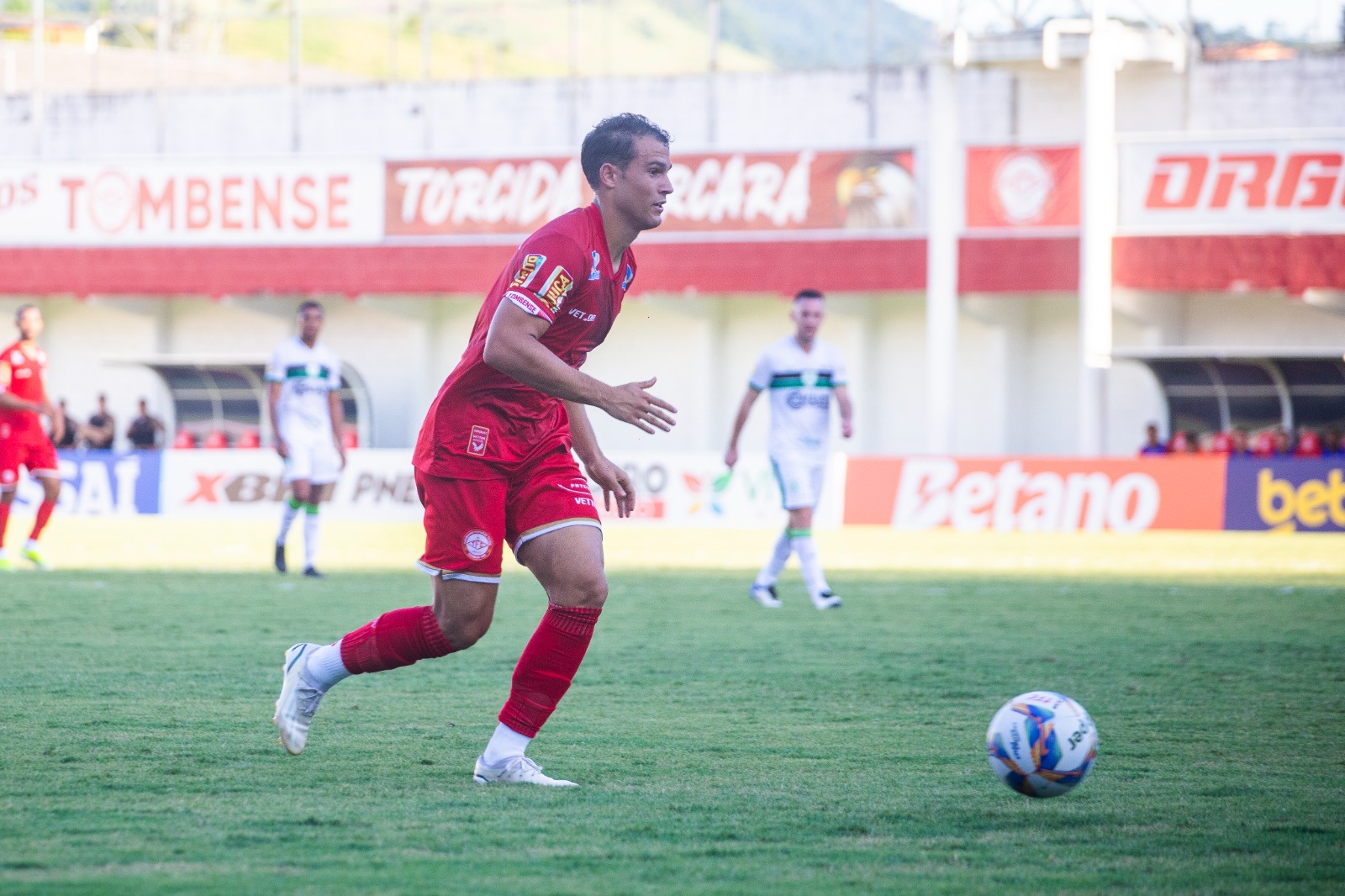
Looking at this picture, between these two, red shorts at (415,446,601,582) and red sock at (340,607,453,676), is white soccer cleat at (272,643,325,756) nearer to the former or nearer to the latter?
red sock at (340,607,453,676)

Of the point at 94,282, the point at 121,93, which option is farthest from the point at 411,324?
the point at 121,93

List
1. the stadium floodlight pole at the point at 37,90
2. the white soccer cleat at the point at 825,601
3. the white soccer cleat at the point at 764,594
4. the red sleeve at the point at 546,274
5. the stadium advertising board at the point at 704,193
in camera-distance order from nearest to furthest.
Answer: the red sleeve at the point at 546,274 < the white soccer cleat at the point at 825,601 < the white soccer cleat at the point at 764,594 < the stadium advertising board at the point at 704,193 < the stadium floodlight pole at the point at 37,90

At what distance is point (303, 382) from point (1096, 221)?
52.4ft

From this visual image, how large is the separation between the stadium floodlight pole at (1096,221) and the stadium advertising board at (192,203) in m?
12.8

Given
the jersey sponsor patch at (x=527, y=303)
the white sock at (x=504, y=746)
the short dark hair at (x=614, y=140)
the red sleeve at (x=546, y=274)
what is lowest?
the white sock at (x=504, y=746)

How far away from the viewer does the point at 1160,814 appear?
4.94 metres

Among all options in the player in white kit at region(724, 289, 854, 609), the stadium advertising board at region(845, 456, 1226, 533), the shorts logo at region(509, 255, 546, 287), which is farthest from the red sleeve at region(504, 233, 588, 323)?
the stadium advertising board at region(845, 456, 1226, 533)

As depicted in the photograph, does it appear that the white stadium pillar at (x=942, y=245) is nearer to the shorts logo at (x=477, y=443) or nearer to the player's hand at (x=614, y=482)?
the player's hand at (x=614, y=482)

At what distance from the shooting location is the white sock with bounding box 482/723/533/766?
5352mm

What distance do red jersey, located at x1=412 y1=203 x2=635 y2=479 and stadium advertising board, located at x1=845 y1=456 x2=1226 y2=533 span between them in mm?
18190

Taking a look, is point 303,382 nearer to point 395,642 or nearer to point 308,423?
point 308,423

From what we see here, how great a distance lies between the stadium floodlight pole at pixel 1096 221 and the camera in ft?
86.4

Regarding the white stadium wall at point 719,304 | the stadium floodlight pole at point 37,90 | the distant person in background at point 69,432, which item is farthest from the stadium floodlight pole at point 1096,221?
the stadium floodlight pole at point 37,90

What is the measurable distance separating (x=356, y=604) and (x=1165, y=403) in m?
18.1
